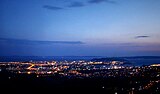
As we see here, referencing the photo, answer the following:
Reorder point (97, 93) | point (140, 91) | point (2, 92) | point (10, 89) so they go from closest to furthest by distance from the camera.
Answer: point (2, 92) < point (10, 89) < point (97, 93) < point (140, 91)

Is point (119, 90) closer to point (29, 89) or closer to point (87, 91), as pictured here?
point (87, 91)

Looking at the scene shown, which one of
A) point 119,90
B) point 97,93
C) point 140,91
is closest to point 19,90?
point 97,93

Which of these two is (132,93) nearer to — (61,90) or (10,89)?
(61,90)

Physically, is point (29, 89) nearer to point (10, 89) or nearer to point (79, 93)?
point (10, 89)

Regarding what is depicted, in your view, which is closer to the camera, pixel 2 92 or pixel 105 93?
pixel 2 92

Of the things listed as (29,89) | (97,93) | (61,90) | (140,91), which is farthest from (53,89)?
(140,91)

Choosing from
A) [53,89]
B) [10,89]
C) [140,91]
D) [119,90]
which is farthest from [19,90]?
[140,91]

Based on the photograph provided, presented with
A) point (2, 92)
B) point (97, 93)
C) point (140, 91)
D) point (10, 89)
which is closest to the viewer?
point (2, 92)

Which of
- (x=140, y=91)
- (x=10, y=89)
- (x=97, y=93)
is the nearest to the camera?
(x=10, y=89)

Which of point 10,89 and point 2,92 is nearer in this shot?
point 2,92
